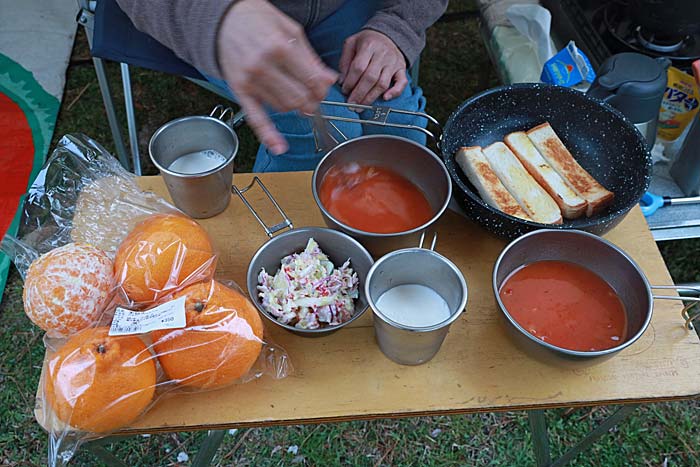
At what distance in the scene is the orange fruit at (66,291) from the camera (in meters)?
0.82

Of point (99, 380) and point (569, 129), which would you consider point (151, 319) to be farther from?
point (569, 129)

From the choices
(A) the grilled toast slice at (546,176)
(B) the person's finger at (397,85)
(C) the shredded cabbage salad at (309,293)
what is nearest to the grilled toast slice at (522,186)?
(A) the grilled toast slice at (546,176)

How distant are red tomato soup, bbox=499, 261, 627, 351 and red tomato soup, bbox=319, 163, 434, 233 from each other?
0.19 m

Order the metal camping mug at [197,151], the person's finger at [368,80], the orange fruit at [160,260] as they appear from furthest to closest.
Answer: the person's finger at [368,80]
the metal camping mug at [197,151]
the orange fruit at [160,260]

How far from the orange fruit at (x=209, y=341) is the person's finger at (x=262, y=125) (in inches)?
8.5

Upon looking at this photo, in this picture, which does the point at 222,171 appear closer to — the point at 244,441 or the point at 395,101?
the point at 395,101

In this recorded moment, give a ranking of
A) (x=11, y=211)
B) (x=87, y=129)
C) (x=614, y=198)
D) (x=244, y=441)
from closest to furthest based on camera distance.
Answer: (x=614, y=198) < (x=244, y=441) < (x=11, y=211) < (x=87, y=129)

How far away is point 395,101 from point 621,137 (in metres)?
0.47

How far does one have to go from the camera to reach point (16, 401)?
5.06ft

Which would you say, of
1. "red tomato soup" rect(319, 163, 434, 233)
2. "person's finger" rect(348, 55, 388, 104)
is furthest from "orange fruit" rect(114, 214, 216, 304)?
"person's finger" rect(348, 55, 388, 104)

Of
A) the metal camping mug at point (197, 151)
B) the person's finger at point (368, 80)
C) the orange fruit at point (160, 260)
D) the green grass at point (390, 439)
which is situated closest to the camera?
the orange fruit at point (160, 260)

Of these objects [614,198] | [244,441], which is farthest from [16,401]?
[614,198]

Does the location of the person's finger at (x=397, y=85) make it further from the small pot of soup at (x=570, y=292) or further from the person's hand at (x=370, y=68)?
the small pot of soup at (x=570, y=292)

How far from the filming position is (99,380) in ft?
2.48
